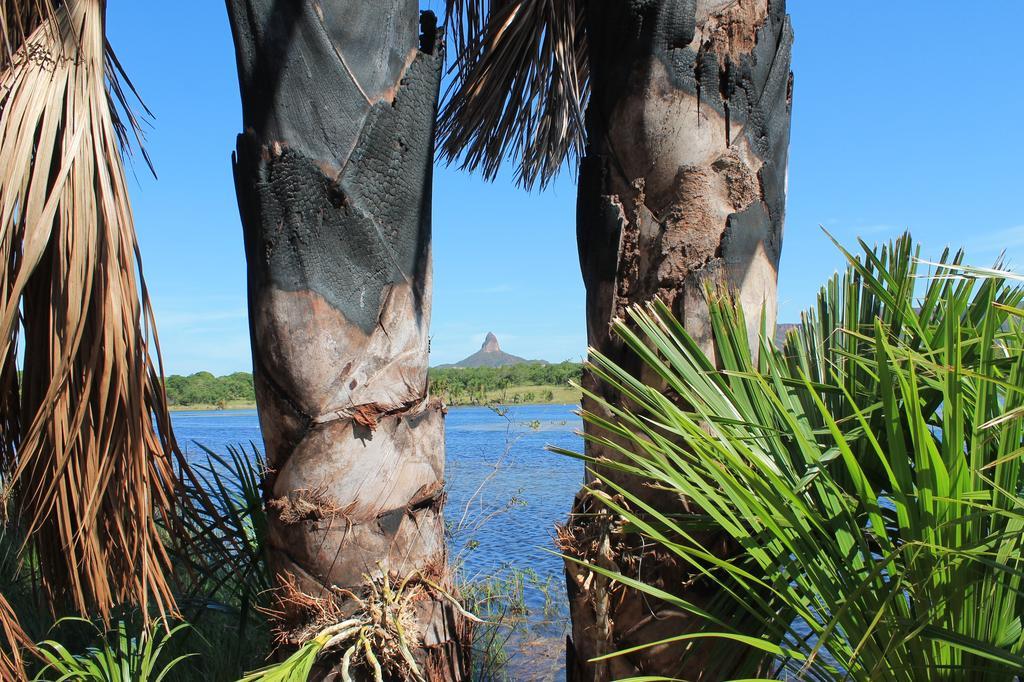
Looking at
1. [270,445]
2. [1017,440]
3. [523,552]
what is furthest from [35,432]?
[523,552]

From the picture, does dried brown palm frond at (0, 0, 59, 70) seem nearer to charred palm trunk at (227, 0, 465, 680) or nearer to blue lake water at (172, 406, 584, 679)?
charred palm trunk at (227, 0, 465, 680)

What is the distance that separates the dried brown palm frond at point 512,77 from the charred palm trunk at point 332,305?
3.91ft

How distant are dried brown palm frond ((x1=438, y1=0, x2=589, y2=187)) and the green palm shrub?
1580 millimetres

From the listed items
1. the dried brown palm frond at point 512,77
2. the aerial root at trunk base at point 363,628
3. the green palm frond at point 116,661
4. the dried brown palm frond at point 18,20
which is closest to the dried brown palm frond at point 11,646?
the green palm frond at point 116,661

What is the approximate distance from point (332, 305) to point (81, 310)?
2.08 ft

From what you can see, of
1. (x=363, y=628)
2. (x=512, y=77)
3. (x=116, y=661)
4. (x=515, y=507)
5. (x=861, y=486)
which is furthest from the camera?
(x=515, y=507)

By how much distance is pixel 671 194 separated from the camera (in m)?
1.88

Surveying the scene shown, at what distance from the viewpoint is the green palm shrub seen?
133cm

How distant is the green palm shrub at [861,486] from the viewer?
4.37 feet

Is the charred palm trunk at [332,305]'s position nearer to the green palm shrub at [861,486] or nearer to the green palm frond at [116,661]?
the green palm shrub at [861,486]

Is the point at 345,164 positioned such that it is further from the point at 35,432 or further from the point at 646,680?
the point at 646,680

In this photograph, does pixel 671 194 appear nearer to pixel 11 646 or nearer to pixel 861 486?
pixel 861 486

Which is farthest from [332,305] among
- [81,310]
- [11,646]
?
[11,646]

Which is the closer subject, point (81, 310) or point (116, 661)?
point (81, 310)
